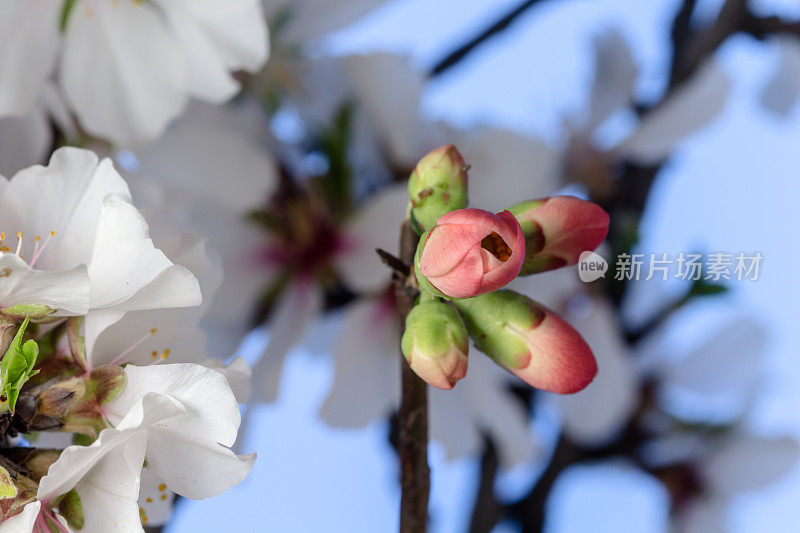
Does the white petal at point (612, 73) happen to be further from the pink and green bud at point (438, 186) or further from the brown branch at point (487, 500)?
the pink and green bud at point (438, 186)

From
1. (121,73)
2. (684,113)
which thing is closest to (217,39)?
(121,73)

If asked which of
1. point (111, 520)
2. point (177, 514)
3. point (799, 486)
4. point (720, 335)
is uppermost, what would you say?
point (111, 520)

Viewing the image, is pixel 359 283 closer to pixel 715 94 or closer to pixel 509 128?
pixel 509 128

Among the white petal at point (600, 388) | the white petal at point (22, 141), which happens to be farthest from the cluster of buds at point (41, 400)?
the white petal at point (600, 388)

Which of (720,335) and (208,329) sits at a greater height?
(208,329)

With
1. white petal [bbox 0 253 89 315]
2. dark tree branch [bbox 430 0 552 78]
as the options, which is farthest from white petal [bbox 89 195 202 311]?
dark tree branch [bbox 430 0 552 78]

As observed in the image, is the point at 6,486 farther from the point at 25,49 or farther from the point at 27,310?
the point at 25,49

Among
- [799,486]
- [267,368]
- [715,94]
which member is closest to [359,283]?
[267,368]
